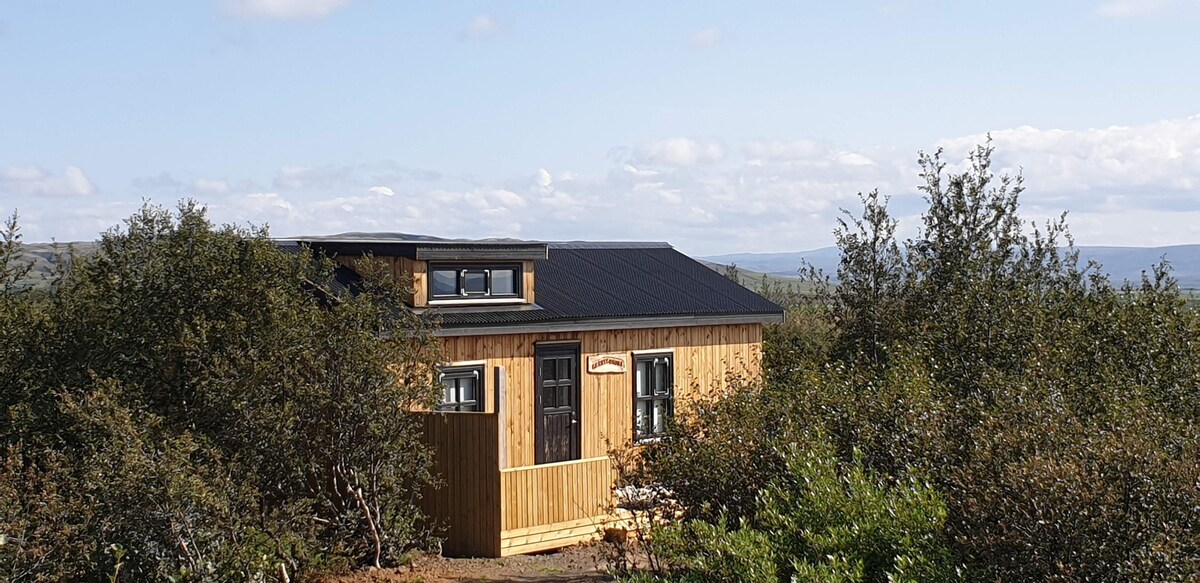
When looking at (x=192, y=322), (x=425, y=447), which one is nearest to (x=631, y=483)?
(x=425, y=447)

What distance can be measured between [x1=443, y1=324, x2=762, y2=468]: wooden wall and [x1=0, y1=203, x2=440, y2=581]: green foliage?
3223 millimetres

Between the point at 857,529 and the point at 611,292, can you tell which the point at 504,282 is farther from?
the point at 857,529

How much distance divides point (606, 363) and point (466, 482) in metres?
4.66

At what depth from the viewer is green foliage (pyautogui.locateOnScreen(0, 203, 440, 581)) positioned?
436 inches

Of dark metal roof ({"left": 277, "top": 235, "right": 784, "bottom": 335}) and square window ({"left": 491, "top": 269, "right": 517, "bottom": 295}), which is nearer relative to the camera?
dark metal roof ({"left": 277, "top": 235, "right": 784, "bottom": 335})

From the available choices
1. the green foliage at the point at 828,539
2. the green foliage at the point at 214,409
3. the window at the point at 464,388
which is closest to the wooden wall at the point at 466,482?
the green foliage at the point at 214,409

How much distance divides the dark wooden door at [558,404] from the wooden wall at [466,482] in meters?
3.48

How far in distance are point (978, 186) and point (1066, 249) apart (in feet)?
6.29

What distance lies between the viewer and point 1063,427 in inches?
378

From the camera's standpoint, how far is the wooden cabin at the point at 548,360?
14.1 metres

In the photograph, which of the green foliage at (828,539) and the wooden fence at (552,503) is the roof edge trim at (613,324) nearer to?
the wooden fence at (552,503)

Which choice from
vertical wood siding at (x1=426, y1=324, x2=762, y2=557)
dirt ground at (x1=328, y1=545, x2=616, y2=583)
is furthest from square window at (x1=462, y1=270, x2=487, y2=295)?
dirt ground at (x1=328, y1=545, x2=616, y2=583)

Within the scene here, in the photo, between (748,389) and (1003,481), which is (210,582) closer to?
(748,389)

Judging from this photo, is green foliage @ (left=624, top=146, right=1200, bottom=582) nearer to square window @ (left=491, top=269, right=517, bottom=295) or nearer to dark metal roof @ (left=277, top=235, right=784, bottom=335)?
dark metal roof @ (left=277, top=235, right=784, bottom=335)
